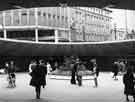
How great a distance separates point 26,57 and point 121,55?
1334cm

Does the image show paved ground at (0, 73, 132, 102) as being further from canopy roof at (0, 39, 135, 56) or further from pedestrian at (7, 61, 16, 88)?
canopy roof at (0, 39, 135, 56)

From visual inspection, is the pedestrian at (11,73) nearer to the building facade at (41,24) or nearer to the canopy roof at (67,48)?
the canopy roof at (67,48)

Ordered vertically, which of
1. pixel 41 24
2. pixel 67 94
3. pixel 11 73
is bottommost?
pixel 67 94

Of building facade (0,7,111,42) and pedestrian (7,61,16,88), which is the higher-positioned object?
building facade (0,7,111,42)

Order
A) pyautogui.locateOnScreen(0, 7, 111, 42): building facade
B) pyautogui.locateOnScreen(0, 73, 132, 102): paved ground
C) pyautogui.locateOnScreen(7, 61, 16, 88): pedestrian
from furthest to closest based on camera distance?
pyautogui.locateOnScreen(0, 7, 111, 42): building facade → pyautogui.locateOnScreen(7, 61, 16, 88): pedestrian → pyautogui.locateOnScreen(0, 73, 132, 102): paved ground

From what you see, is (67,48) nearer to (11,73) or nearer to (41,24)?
(11,73)

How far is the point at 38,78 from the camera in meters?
14.4

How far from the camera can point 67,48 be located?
4534 cm

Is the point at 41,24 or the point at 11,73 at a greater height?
the point at 41,24

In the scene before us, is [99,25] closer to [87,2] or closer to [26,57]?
[26,57]

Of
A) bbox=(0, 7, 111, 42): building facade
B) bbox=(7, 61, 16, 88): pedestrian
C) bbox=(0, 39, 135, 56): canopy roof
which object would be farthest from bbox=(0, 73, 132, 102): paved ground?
bbox=(0, 7, 111, 42): building facade

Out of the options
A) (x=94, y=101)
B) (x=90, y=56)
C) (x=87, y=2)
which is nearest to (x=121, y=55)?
(x=90, y=56)

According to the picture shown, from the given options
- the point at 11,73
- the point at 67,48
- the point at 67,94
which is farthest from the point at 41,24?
the point at 67,94

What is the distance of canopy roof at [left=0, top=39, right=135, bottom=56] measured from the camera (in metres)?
39.8
